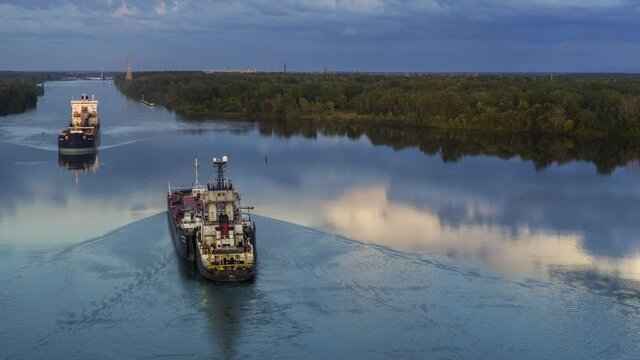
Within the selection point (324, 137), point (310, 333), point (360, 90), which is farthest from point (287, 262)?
point (360, 90)

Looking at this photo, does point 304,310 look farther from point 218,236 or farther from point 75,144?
point 75,144

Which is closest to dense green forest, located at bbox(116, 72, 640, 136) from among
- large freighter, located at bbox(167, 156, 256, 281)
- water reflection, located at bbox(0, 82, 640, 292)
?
water reflection, located at bbox(0, 82, 640, 292)

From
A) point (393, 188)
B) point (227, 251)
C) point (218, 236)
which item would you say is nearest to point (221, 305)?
point (227, 251)

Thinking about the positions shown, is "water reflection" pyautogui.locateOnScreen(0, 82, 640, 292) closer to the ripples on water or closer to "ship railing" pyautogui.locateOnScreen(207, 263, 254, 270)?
the ripples on water

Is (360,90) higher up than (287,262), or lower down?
higher up

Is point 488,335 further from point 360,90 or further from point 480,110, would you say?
point 360,90

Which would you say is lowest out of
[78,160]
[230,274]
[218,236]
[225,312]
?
[225,312]

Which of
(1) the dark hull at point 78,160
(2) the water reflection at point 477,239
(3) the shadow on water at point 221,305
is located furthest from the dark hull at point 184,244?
(1) the dark hull at point 78,160
